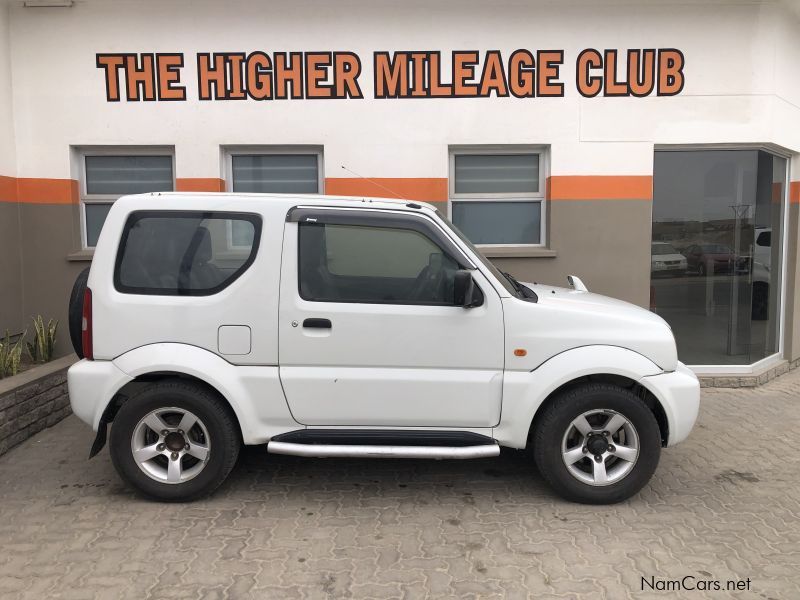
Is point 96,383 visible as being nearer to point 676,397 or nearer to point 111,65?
point 676,397

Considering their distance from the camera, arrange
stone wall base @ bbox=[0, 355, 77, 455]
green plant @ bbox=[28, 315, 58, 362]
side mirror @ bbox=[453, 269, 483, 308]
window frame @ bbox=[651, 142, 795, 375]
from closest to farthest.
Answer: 1. side mirror @ bbox=[453, 269, 483, 308]
2. stone wall base @ bbox=[0, 355, 77, 455]
3. green plant @ bbox=[28, 315, 58, 362]
4. window frame @ bbox=[651, 142, 795, 375]

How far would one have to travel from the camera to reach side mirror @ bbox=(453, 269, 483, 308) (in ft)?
12.0

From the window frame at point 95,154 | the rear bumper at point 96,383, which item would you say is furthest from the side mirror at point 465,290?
the window frame at point 95,154

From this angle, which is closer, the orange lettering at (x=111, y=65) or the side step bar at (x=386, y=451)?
the side step bar at (x=386, y=451)

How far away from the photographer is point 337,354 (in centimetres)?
383

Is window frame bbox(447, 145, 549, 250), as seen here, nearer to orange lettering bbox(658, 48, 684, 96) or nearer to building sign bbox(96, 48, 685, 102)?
A: building sign bbox(96, 48, 685, 102)

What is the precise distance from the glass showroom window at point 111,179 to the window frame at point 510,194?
3228mm

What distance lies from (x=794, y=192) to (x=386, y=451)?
662 cm

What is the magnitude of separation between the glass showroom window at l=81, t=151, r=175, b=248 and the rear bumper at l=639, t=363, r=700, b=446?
222 inches

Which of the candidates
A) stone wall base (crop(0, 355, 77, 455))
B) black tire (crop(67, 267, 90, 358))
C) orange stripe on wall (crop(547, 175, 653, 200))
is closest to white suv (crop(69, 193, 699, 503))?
black tire (crop(67, 267, 90, 358))

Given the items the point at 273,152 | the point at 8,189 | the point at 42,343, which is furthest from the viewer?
the point at 273,152

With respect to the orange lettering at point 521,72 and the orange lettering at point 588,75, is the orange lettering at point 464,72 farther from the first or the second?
the orange lettering at point 588,75

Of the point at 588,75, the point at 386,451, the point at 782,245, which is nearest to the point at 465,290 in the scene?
the point at 386,451

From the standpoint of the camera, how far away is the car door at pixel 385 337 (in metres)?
3.81
